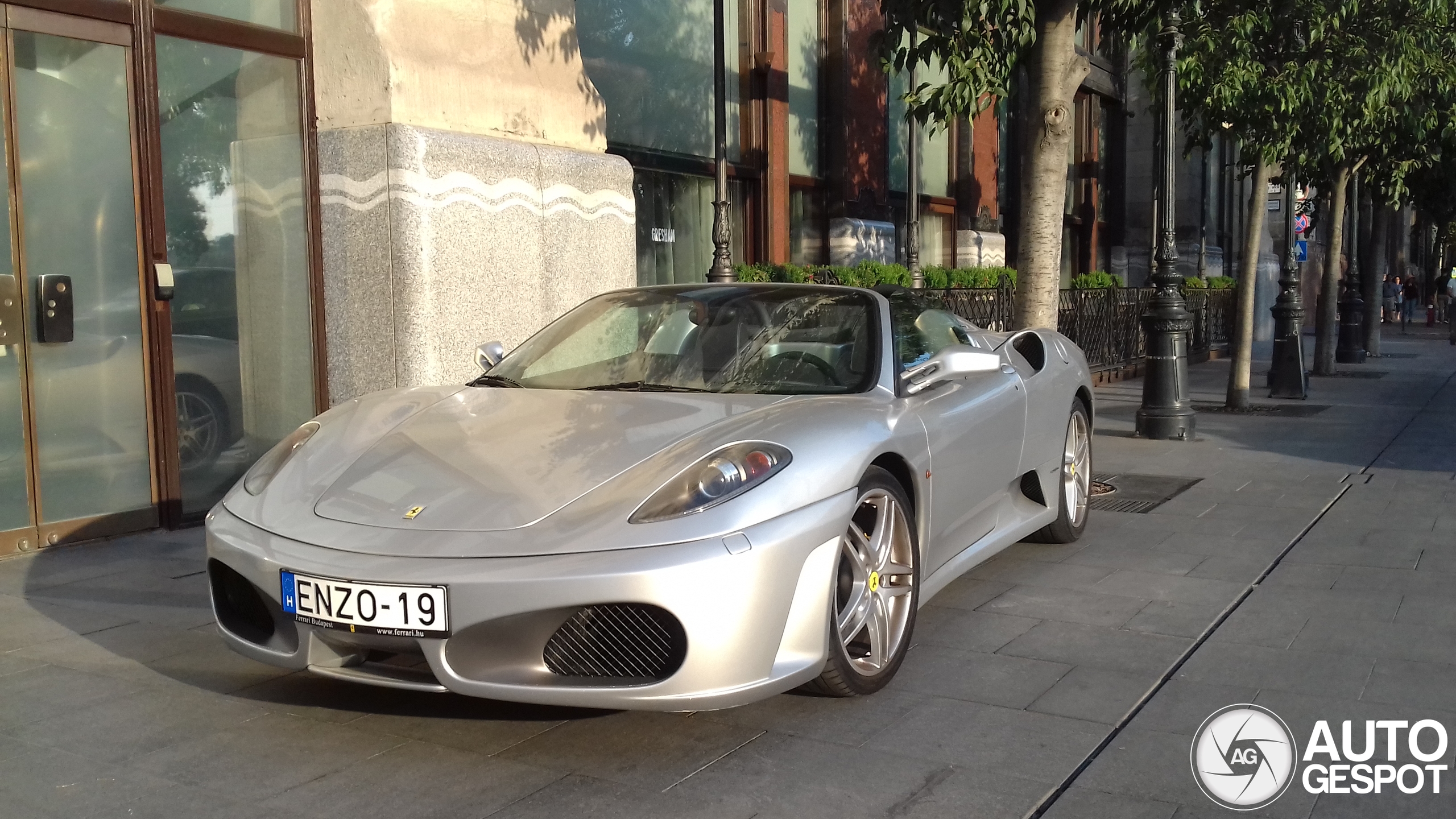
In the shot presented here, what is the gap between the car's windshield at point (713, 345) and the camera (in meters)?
4.73

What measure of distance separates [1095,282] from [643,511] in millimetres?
16814

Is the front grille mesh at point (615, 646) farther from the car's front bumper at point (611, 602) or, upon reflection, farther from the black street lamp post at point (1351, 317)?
the black street lamp post at point (1351, 317)

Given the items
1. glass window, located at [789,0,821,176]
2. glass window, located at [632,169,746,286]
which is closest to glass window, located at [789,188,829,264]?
glass window, located at [789,0,821,176]

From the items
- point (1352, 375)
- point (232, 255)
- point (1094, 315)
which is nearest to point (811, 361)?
point (232, 255)

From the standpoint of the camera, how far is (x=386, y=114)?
818 cm

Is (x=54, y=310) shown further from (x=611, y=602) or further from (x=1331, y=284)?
(x=1331, y=284)

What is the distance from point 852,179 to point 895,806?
40.4ft

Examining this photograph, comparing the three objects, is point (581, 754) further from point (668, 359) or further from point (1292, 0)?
point (1292, 0)

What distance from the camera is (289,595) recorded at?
370 centimetres

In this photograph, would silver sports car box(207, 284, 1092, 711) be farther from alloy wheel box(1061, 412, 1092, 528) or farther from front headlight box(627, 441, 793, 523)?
alloy wheel box(1061, 412, 1092, 528)

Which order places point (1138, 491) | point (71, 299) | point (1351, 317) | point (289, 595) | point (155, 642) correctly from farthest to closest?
point (1351, 317) → point (1138, 491) → point (71, 299) → point (155, 642) → point (289, 595)

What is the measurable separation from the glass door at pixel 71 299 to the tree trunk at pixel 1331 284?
15.1 metres

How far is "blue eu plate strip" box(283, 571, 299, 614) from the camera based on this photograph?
12.1 ft

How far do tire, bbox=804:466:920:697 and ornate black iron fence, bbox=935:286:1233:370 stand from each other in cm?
1016
